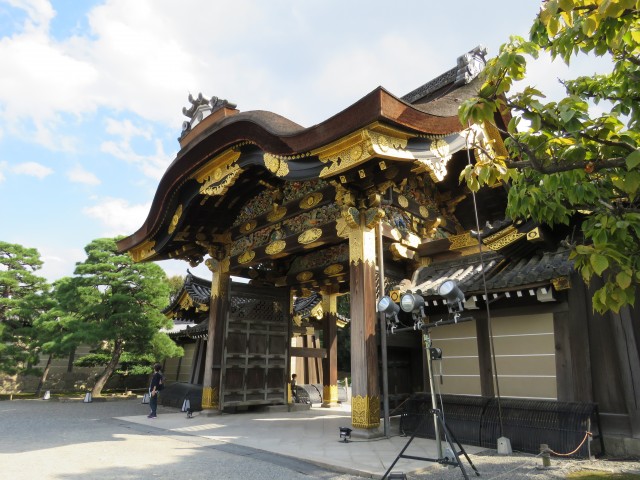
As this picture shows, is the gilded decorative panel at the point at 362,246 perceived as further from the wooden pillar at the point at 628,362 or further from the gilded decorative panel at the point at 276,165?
the wooden pillar at the point at 628,362

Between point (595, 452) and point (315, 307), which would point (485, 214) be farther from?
point (315, 307)

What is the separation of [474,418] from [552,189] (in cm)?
418

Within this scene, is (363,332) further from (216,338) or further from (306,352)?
(306,352)

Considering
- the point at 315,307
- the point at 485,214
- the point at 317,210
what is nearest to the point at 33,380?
the point at 315,307

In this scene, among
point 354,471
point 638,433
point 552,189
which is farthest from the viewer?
point 638,433

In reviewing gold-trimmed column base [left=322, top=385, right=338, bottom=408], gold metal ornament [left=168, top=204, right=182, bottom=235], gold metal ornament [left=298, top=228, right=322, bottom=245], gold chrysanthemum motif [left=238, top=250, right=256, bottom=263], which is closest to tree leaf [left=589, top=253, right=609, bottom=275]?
gold metal ornament [left=298, top=228, right=322, bottom=245]

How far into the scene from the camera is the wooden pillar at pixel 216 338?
10.3 m

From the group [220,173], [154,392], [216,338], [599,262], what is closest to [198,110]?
[220,173]

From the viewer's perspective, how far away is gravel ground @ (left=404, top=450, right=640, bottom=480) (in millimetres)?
4688

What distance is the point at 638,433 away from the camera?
5375 mm

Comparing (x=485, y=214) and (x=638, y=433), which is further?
(x=485, y=214)

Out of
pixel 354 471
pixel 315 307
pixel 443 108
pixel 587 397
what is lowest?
pixel 354 471

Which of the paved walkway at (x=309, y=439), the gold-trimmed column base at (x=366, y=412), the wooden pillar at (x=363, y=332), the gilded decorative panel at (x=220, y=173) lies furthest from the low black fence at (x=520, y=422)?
the gilded decorative panel at (x=220, y=173)

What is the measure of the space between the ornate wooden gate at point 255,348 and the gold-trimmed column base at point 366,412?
4.22m
